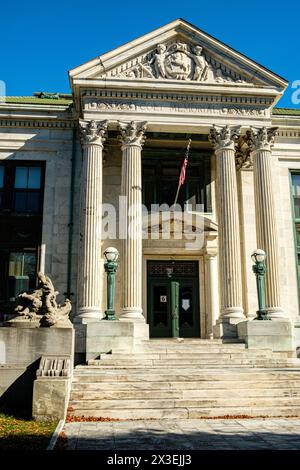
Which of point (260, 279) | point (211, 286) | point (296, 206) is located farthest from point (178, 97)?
point (260, 279)

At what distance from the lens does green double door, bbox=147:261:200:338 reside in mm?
22422

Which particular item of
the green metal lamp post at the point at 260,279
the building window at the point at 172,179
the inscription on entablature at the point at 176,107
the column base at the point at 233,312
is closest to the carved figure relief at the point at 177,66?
the inscription on entablature at the point at 176,107

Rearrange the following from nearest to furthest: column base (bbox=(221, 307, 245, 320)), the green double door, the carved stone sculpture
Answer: the carved stone sculpture
column base (bbox=(221, 307, 245, 320))
the green double door

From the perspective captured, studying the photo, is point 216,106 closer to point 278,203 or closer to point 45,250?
point 278,203

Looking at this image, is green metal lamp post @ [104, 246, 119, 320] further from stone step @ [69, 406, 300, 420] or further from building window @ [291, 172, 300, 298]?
building window @ [291, 172, 300, 298]

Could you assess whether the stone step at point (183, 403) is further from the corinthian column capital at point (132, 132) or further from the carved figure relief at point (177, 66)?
the carved figure relief at point (177, 66)

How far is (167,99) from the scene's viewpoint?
2119cm

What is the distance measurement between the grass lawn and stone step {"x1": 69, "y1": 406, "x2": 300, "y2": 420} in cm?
136

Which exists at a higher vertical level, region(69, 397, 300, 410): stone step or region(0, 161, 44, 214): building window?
region(0, 161, 44, 214): building window

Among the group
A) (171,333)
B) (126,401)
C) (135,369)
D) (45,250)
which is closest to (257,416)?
(126,401)

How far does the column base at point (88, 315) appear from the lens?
18.5m

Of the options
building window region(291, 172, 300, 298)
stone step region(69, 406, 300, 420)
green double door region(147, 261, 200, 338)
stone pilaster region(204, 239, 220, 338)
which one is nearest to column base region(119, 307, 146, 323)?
green double door region(147, 261, 200, 338)

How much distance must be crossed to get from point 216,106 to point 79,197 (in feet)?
24.3

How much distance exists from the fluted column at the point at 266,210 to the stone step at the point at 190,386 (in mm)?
5900
